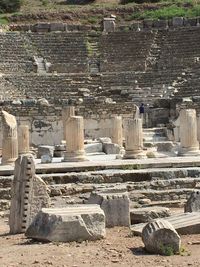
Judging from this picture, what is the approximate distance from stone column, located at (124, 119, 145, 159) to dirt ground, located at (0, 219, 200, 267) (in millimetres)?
9319

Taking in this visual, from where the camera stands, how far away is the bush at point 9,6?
161 feet

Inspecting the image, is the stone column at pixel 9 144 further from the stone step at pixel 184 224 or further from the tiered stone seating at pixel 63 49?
the tiered stone seating at pixel 63 49

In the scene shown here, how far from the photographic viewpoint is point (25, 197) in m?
10.1

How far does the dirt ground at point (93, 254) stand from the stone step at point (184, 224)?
0.50 feet

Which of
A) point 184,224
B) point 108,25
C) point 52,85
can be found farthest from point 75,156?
point 108,25

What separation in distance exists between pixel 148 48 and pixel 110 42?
229 cm

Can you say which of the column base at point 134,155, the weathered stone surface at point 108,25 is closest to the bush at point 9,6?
the weathered stone surface at point 108,25

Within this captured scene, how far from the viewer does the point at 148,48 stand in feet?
113

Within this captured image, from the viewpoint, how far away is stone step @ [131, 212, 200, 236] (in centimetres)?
940

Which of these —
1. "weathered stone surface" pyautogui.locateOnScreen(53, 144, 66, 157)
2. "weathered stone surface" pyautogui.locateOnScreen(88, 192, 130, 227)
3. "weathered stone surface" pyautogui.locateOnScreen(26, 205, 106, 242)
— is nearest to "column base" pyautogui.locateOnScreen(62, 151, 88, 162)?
"weathered stone surface" pyautogui.locateOnScreen(53, 144, 66, 157)

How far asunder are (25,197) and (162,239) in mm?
2671

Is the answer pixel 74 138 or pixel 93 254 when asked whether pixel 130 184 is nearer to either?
pixel 74 138

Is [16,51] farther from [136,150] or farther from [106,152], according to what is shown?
[136,150]

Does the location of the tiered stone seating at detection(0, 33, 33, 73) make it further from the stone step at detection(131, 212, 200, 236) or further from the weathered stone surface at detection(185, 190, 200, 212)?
the stone step at detection(131, 212, 200, 236)
